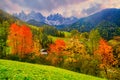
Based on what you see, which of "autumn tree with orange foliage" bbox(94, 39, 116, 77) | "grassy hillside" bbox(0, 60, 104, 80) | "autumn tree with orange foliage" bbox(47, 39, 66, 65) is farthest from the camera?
"autumn tree with orange foliage" bbox(47, 39, 66, 65)

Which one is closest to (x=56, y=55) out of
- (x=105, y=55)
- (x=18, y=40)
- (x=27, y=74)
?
(x=18, y=40)

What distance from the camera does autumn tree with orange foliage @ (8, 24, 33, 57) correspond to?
4388 inches

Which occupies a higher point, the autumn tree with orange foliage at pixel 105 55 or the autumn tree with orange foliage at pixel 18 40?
the autumn tree with orange foliage at pixel 18 40

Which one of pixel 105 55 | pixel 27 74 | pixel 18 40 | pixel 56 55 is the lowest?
pixel 56 55

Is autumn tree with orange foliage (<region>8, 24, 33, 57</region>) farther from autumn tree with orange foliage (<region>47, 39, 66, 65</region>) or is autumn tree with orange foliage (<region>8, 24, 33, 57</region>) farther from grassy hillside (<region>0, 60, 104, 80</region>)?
grassy hillside (<region>0, 60, 104, 80</region>)

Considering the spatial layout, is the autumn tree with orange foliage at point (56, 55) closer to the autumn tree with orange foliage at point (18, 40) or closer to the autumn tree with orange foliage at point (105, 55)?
the autumn tree with orange foliage at point (18, 40)

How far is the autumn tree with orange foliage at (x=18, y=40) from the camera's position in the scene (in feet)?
366

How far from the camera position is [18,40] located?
113438 millimetres

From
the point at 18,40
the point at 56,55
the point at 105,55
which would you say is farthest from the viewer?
the point at 56,55

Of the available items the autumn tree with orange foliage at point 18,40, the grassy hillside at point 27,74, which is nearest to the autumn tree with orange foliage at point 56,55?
the autumn tree with orange foliage at point 18,40

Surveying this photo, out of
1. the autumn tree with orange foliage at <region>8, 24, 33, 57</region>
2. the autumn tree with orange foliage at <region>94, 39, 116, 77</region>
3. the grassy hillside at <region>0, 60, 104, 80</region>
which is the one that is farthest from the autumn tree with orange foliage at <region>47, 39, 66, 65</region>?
the grassy hillside at <region>0, 60, 104, 80</region>

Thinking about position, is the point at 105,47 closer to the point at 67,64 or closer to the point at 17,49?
the point at 67,64

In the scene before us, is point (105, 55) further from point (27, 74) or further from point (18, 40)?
point (27, 74)

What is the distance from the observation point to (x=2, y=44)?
107812 mm
